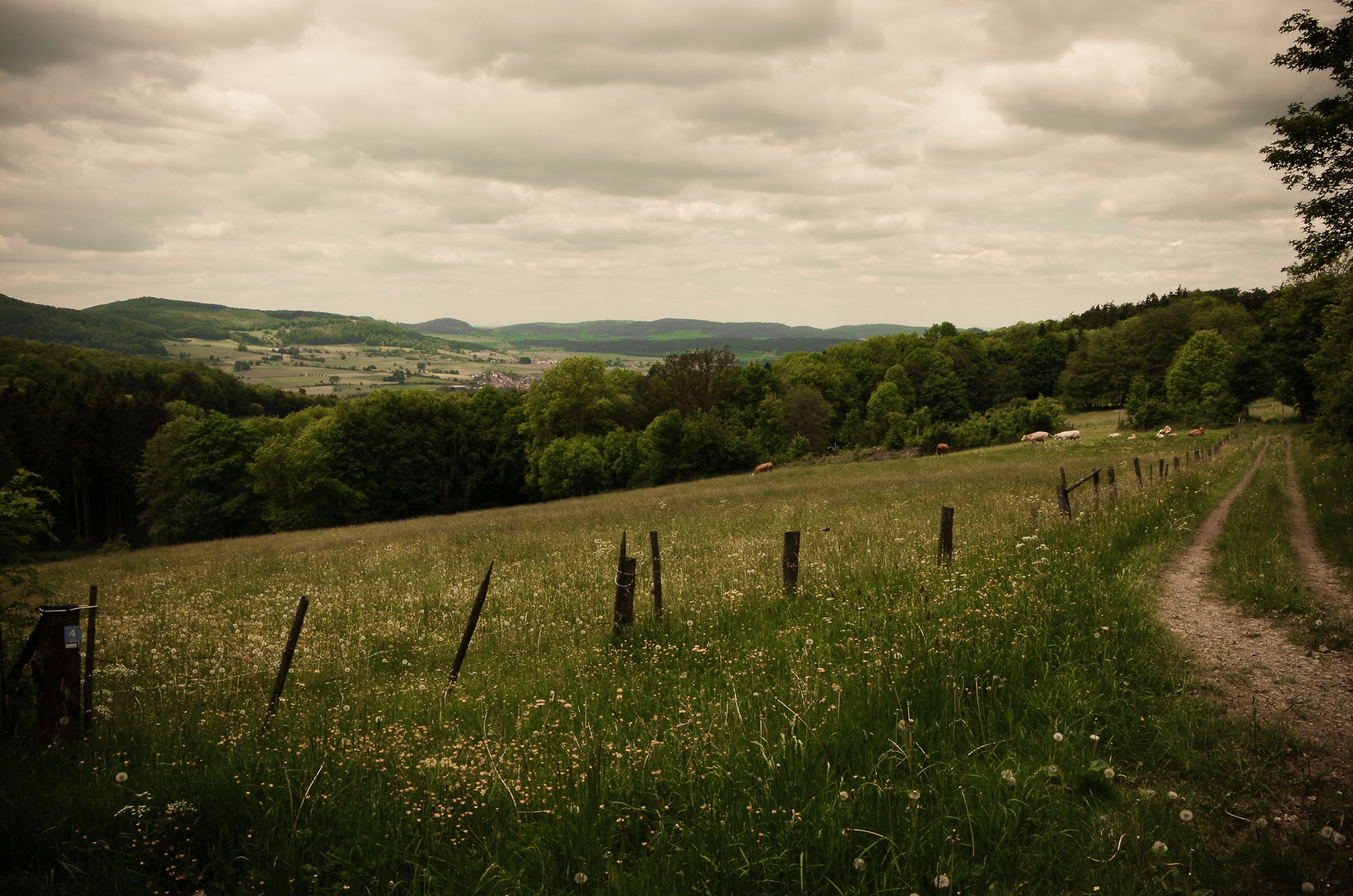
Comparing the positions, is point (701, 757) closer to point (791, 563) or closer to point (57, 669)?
point (791, 563)

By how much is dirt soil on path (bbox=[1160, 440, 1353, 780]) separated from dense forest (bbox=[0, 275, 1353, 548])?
36.2 meters

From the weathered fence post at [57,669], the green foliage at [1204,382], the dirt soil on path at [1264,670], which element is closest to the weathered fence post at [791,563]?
the dirt soil on path at [1264,670]

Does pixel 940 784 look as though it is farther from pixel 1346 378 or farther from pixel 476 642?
pixel 1346 378

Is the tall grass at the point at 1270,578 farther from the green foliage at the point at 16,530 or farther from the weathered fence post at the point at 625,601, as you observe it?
the green foliage at the point at 16,530

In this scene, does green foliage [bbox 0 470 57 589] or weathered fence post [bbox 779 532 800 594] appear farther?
weathered fence post [bbox 779 532 800 594]

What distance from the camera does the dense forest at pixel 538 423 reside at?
57062 millimetres

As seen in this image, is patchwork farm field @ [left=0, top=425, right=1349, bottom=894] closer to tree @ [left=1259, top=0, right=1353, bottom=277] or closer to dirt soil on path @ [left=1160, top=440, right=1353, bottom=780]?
dirt soil on path @ [left=1160, top=440, right=1353, bottom=780]

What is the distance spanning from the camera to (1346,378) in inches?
851

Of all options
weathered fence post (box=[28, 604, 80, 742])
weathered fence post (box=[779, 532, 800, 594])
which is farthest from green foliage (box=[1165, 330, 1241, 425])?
weathered fence post (box=[28, 604, 80, 742])

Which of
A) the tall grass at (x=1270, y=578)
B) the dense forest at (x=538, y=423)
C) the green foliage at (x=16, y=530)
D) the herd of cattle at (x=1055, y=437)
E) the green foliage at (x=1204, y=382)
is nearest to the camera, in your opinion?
the green foliage at (x=16, y=530)

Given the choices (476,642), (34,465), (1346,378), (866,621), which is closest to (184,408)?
(34,465)

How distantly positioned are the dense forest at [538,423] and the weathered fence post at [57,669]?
47039 mm

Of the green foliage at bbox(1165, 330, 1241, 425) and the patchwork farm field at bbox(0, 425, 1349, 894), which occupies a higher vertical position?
the green foliage at bbox(1165, 330, 1241, 425)

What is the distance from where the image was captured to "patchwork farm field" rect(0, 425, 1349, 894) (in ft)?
12.8
